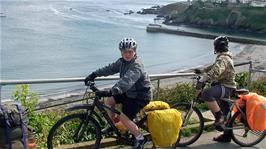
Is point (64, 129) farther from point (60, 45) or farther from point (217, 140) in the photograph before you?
point (60, 45)

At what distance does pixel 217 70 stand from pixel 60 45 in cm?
6179

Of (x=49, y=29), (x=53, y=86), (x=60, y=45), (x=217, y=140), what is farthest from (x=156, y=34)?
(x=217, y=140)

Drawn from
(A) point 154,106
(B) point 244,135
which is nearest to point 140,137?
(A) point 154,106

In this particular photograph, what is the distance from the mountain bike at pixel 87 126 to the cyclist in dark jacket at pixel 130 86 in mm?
134

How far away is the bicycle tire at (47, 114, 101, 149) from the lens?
554 cm

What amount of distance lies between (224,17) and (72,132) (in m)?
110

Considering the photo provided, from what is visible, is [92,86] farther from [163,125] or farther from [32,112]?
[32,112]

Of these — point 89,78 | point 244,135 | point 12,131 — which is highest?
point 89,78

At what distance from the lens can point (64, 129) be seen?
5.94 m

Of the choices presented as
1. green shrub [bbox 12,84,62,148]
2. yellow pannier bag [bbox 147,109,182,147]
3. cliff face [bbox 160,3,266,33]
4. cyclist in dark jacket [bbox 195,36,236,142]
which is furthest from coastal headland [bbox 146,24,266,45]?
yellow pannier bag [bbox 147,109,182,147]

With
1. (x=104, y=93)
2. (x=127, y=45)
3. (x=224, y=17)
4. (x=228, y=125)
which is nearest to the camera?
(x=104, y=93)

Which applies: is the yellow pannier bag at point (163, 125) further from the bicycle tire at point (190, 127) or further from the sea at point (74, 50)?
the sea at point (74, 50)

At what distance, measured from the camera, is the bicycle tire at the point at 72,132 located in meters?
5.54

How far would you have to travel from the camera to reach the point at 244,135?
7.07 metres
